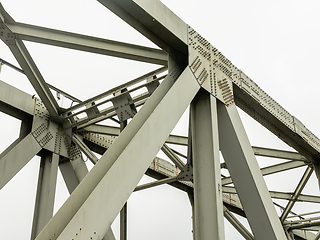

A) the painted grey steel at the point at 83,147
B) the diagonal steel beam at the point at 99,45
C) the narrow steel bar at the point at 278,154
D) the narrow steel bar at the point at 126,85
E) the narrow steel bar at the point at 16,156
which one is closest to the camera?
the diagonal steel beam at the point at 99,45

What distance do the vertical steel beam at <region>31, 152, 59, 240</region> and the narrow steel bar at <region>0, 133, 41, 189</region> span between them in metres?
0.64

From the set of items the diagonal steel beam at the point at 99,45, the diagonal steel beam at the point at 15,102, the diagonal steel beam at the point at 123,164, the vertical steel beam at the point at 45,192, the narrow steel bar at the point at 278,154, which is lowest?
the diagonal steel beam at the point at 123,164

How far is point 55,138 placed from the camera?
12.9m

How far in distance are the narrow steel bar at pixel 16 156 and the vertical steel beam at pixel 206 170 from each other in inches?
210

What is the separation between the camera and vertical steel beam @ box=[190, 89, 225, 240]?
7.29 metres

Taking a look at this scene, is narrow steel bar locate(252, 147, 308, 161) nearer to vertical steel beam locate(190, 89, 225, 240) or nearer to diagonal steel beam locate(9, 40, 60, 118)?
diagonal steel beam locate(9, 40, 60, 118)

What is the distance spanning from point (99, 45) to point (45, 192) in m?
5.04

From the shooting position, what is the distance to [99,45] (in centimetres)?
894

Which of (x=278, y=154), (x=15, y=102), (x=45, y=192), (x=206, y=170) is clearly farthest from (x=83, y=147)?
(x=278, y=154)

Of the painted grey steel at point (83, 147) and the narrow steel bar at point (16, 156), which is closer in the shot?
the narrow steel bar at point (16, 156)

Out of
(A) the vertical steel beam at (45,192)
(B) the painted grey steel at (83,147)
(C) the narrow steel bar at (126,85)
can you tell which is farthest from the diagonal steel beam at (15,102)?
(B) the painted grey steel at (83,147)

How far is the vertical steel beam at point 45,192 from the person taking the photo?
38.0 feet

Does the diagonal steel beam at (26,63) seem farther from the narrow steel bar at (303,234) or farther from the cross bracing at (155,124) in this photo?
the narrow steel bar at (303,234)

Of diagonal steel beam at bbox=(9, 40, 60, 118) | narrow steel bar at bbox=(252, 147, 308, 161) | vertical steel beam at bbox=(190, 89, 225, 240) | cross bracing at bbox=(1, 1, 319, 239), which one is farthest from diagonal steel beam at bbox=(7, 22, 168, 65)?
narrow steel bar at bbox=(252, 147, 308, 161)
